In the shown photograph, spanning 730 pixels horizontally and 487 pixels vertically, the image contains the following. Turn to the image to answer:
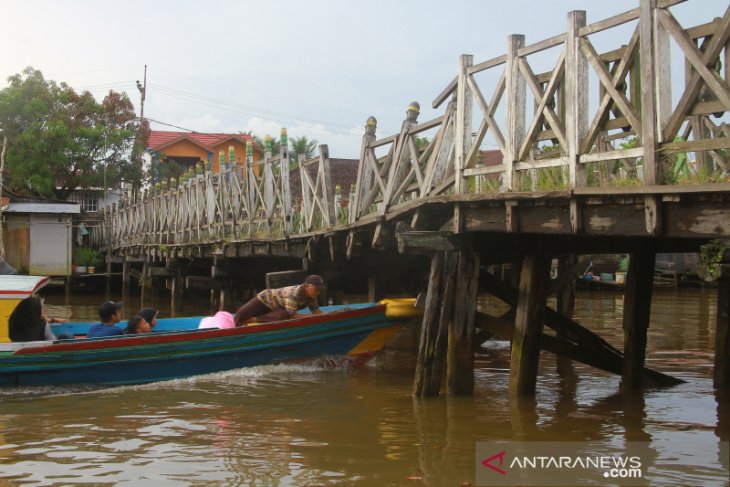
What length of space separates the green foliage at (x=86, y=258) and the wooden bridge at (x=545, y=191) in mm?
24181

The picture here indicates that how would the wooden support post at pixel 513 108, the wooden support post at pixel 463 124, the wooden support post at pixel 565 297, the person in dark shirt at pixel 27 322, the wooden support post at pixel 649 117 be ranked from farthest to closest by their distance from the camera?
the wooden support post at pixel 565 297 < the person in dark shirt at pixel 27 322 < the wooden support post at pixel 463 124 < the wooden support post at pixel 513 108 < the wooden support post at pixel 649 117

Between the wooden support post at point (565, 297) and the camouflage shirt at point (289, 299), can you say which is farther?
the wooden support post at point (565, 297)

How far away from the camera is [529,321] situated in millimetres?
9086

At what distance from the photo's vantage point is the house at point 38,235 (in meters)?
32.7

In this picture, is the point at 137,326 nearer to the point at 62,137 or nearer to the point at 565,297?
the point at 565,297

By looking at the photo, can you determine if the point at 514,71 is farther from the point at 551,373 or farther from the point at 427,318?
the point at 551,373

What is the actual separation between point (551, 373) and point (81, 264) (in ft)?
91.4

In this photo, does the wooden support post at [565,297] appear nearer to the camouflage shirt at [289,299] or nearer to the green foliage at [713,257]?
the camouflage shirt at [289,299]

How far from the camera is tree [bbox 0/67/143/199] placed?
34.2m

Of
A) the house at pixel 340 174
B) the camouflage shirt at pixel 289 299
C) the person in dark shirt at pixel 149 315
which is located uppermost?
the house at pixel 340 174

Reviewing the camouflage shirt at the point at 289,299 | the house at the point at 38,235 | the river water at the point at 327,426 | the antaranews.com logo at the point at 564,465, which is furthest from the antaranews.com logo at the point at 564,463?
the house at the point at 38,235

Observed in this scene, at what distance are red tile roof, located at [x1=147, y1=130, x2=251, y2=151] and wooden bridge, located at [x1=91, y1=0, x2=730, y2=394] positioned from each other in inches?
1320

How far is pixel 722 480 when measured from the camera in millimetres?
6359

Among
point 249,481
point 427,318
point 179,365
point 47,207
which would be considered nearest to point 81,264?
point 47,207
